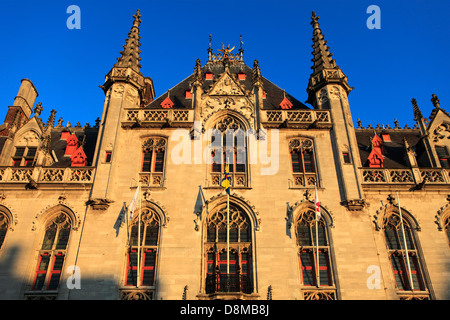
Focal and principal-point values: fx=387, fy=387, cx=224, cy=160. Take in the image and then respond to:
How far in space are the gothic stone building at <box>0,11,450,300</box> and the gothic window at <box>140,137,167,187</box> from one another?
0.08m

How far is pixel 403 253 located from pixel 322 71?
12.4 meters

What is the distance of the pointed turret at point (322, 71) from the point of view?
2472cm

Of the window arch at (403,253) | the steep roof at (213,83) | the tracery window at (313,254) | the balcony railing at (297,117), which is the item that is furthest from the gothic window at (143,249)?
the window arch at (403,253)

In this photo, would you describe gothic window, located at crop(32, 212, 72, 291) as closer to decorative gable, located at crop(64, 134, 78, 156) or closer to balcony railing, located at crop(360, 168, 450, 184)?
decorative gable, located at crop(64, 134, 78, 156)

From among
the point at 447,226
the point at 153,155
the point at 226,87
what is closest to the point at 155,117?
the point at 153,155

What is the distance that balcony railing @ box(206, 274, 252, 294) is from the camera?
55.2ft

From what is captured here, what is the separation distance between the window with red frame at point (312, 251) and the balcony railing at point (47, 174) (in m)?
11.4

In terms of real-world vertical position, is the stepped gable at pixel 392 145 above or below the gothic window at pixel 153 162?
above

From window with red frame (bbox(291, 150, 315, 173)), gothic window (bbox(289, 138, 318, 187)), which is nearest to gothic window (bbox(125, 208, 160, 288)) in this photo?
gothic window (bbox(289, 138, 318, 187))

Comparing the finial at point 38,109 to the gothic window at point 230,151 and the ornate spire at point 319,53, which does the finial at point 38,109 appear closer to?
the gothic window at point 230,151

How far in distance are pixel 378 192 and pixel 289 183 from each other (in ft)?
15.5

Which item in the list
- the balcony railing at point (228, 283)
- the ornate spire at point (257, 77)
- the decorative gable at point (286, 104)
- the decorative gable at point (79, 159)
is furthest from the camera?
the decorative gable at point (286, 104)

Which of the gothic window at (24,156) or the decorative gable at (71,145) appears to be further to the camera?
the decorative gable at (71,145)

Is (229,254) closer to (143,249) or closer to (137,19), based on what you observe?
(143,249)
